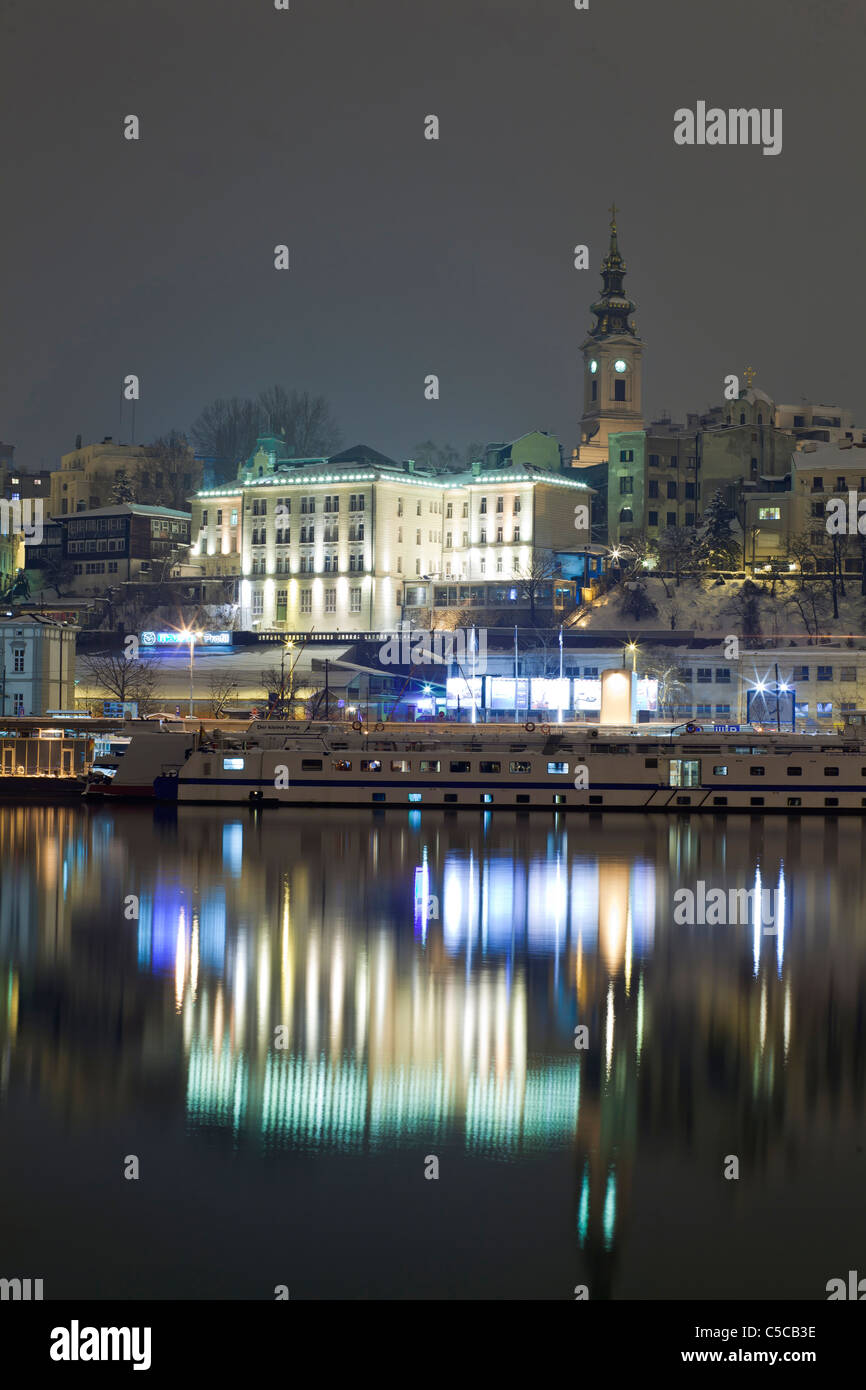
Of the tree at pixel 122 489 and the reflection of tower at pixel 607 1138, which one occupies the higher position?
the tree at pixel 122 489

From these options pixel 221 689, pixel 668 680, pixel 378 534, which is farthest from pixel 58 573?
pixel 668 680

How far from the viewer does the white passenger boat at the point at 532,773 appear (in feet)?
145

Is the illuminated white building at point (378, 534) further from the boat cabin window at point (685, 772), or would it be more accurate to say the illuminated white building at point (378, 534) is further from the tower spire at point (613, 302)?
the boat cabin window at point (685, 772)

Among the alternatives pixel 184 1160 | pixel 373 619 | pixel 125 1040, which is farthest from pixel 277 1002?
pixel 373 619

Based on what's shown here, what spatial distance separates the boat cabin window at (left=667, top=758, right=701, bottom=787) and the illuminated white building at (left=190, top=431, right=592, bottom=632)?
42.8 metres

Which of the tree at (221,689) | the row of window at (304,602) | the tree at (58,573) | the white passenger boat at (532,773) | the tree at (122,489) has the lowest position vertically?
the white passenger boat at (532,773)

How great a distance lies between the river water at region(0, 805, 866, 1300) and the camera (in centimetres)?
1197

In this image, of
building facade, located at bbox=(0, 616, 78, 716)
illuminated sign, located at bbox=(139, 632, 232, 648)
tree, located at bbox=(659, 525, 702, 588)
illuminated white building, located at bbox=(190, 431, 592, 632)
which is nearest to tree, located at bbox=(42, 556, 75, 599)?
illuminated white building, located at bbox=(190, 431, 592, 632)

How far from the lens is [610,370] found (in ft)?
341

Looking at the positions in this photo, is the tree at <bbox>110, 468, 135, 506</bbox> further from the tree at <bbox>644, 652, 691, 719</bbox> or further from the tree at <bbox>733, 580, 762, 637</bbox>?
the tree at <bbox>644, 652, 691, 719</bbox>

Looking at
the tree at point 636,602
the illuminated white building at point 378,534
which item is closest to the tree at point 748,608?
the tree at point 636,602

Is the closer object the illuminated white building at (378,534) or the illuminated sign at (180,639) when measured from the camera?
the illuminated sign at (180,639)

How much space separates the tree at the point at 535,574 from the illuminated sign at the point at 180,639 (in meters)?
15.5
